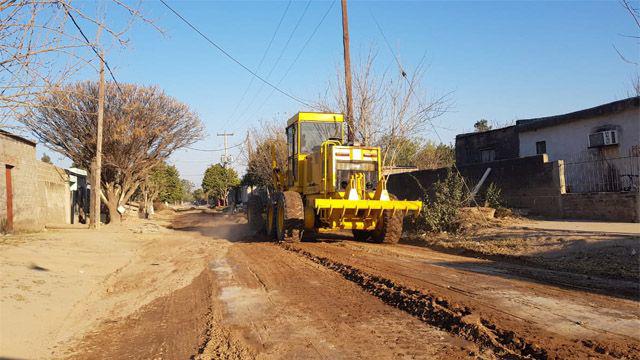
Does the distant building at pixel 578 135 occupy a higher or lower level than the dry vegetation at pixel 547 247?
higher

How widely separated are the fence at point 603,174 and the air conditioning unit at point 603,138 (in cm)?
224

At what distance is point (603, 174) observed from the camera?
51.0 ft

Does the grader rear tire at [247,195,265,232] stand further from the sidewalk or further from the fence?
the fence

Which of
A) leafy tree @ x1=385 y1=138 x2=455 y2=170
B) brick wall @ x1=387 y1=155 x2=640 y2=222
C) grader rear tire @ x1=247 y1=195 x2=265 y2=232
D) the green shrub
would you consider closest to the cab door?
grader rear tire @ x1=247 y1=195 x2=265 y2=232

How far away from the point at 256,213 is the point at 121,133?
1075 centimetres

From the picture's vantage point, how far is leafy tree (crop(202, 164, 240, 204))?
68.4m

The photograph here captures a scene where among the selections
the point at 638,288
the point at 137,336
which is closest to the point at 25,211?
the point at 137,336

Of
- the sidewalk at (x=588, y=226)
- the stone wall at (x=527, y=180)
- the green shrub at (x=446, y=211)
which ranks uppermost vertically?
the stone wall at (x=527, y=180)

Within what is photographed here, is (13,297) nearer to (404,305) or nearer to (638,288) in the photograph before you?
(404,305)

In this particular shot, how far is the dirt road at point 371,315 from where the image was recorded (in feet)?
15.1

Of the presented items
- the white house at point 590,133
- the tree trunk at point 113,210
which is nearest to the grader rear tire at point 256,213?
the tree trunk at point 113,210

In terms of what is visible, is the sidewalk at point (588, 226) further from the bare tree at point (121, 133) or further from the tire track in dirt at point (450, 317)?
the bare tree at point (121, 133)

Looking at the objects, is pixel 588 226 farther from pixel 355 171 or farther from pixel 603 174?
pixel 355 171

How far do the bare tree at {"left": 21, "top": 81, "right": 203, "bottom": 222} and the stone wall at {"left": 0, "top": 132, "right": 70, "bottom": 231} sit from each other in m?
3.54
